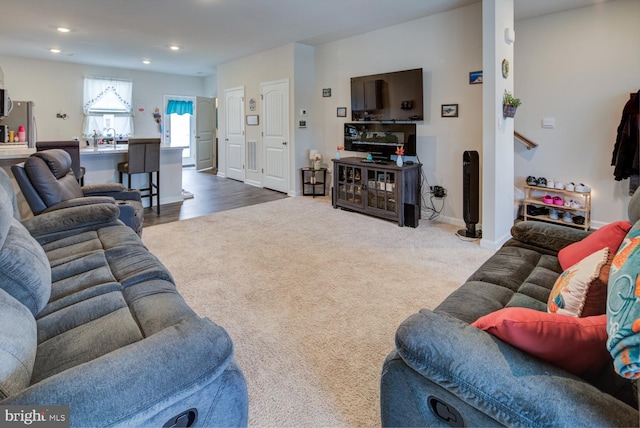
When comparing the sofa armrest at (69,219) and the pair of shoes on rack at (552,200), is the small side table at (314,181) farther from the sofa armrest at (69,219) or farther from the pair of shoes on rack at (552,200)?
the sofa armrest at (69,219)

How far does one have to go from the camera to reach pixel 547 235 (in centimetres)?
222

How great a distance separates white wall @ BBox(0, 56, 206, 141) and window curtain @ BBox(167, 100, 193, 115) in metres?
0.37

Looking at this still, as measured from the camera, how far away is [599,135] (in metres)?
4.10

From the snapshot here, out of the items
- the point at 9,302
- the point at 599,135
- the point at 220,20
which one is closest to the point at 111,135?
the point at 220,20

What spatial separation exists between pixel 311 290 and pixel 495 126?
7.93 feet

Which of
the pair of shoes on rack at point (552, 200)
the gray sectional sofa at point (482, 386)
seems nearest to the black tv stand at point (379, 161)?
the pair of shoes on rack at point (552, 200)

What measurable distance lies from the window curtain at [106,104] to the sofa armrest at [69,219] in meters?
7.13

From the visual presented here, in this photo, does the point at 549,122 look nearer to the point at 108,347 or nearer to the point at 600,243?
the point at 600,243

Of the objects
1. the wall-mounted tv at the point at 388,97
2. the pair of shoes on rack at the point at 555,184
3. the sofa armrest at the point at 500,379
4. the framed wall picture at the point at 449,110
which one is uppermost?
the wall-mounted tv at the point at 388,97

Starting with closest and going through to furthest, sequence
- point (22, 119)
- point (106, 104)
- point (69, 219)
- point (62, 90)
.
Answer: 1. point (69, 219)
2. point (22, 119)
3. point (62, 90)
4. point (106, 104)

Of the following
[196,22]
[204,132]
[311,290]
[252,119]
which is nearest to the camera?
[311,290]

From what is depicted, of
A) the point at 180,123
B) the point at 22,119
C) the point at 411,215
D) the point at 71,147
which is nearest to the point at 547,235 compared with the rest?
the point at 411,215

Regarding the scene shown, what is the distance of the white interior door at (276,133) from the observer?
21.3 feet

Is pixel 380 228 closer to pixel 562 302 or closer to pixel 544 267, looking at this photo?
pixel 544 267
